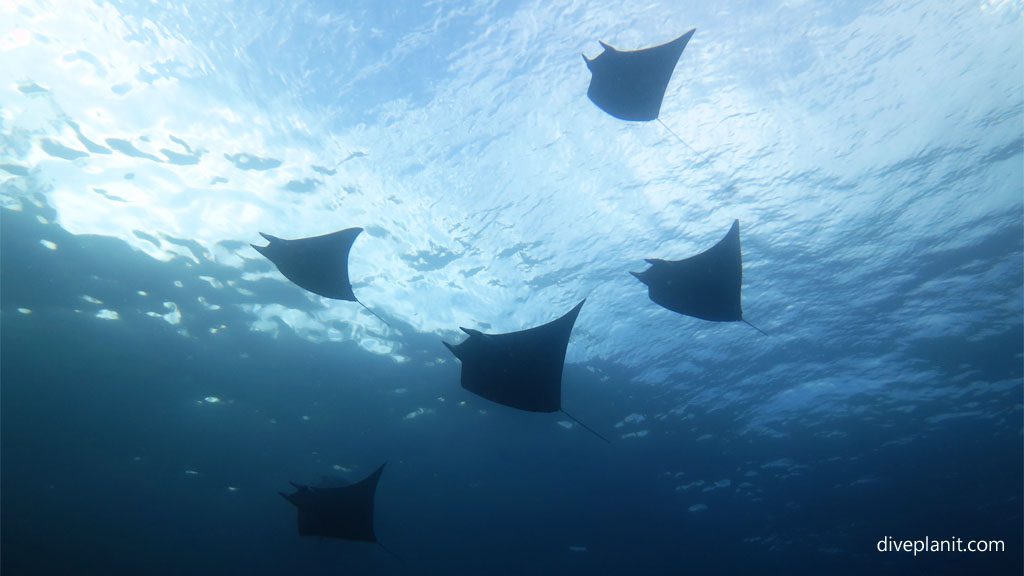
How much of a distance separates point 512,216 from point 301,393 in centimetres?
941

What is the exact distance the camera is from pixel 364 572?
83.7ft

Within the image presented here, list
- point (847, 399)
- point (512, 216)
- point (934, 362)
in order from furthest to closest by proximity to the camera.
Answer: point (847, 399)
point (934, 362)
point (512, 216)

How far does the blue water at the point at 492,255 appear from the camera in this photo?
852 cm

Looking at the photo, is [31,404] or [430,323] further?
[31,404]

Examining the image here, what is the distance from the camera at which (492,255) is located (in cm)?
1177

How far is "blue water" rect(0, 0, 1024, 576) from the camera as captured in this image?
8.52 meters

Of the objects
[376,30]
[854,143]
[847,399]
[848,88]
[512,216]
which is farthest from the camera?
[847,399]

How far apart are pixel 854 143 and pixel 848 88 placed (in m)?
1.26

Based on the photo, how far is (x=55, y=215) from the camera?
10609mm

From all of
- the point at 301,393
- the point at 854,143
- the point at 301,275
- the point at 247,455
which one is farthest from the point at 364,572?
the point at 854,143

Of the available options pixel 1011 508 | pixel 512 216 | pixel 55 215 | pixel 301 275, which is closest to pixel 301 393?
pixel 55 215

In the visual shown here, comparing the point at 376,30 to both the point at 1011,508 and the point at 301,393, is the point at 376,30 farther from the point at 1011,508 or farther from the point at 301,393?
the point at 1011,508

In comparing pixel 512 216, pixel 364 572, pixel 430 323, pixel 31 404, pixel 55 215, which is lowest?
pixel 364 572

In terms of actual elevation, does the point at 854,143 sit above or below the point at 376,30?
above
